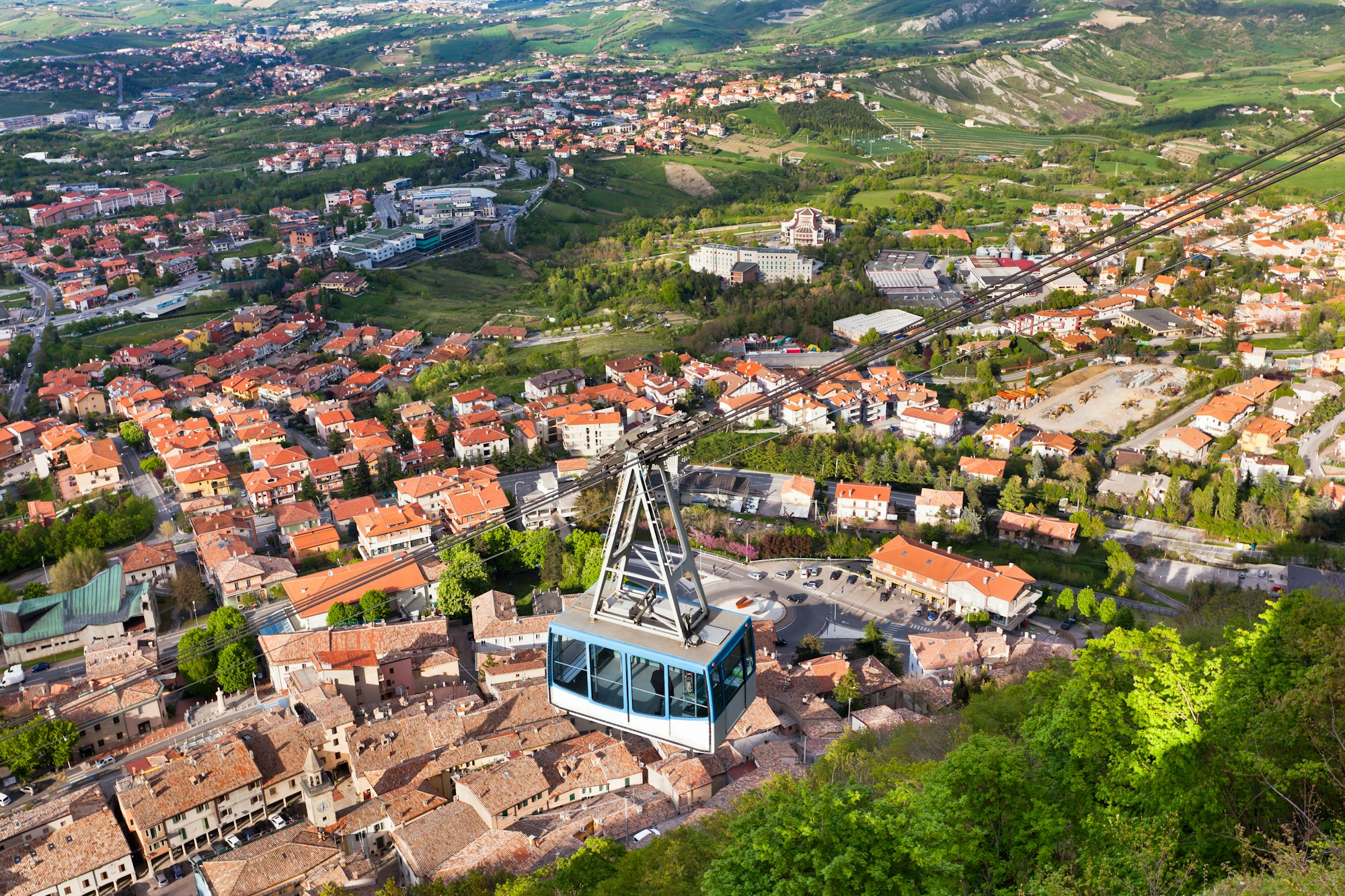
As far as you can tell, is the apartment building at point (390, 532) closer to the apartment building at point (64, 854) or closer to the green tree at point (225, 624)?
the green tree at point (225, 624)

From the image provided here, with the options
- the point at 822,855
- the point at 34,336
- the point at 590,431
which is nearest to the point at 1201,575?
the point at 590,431

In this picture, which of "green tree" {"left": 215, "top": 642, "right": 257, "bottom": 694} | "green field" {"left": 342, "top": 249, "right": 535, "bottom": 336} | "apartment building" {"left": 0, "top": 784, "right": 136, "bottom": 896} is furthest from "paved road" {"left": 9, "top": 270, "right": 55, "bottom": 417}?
"apartment building" {"left": 0, "top": 784, "right": 136, "bottom": 896}

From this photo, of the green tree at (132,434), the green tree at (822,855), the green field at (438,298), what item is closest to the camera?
the green tree at (822,855)

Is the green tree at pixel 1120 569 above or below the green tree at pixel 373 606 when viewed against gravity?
below

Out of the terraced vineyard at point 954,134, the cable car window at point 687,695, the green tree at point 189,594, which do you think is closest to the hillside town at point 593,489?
the cable car window at point 687,695

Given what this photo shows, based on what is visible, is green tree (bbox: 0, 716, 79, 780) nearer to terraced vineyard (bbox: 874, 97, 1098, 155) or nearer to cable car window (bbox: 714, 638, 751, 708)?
cable car window (bbox: 714, 638, 751, 708)

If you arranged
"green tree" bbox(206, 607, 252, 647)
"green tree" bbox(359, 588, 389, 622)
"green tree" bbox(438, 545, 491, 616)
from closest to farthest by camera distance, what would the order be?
"green tree" bbox(206, 607, 252, 647), "green tree" bbox(359, 588, 389, 622), "green tree" bbox(438, 545, 491, 616)

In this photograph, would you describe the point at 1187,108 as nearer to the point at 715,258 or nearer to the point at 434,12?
the point at 715,258
